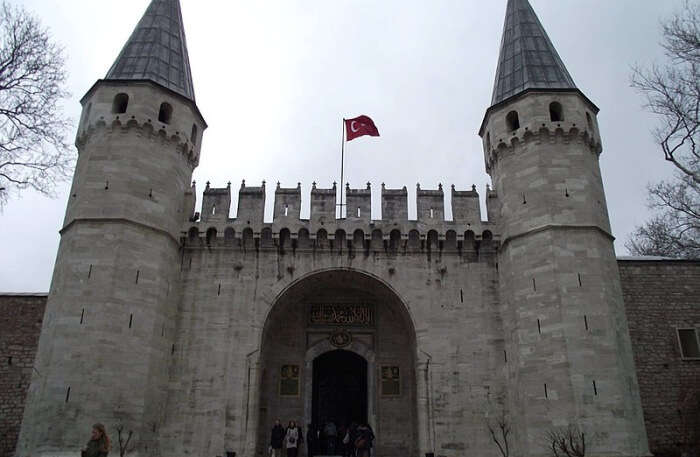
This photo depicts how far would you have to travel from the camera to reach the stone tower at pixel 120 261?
48.6ft

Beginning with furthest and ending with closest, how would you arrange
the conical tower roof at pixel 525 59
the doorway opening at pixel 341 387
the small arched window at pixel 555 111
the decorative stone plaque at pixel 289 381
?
the doorway opening at pixel 341 387
the conical tower roof at pixel 525 59
the decorative stone plaque at pixel 289 381
the small arched window at pixel 555 111

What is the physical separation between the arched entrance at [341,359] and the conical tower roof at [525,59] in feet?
27.2

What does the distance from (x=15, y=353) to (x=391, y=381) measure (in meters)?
12.6

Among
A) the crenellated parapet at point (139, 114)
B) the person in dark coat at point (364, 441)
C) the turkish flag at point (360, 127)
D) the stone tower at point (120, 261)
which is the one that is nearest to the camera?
the stone tower at point (120, 261)

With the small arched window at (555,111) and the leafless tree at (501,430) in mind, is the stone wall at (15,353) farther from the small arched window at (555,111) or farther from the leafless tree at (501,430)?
the small arched window at (555,111)

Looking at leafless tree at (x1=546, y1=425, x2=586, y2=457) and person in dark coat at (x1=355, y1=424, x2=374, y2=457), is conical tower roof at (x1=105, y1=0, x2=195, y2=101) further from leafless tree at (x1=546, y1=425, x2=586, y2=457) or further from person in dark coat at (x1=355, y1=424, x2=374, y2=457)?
leafless tree at (x1=546, y1=425, x2=586, y2=457)

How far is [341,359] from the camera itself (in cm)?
2058

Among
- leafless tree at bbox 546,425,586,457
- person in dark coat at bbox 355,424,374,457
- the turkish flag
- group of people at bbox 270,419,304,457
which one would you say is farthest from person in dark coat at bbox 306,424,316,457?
the turkish flag

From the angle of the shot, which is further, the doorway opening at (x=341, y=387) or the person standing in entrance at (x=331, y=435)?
the doorway opening at (x=341, y=387)

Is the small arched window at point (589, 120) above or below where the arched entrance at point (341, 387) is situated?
above

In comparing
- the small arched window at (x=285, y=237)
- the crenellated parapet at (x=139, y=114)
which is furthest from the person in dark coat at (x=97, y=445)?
the crenellated parapet at (x=139, y=114)

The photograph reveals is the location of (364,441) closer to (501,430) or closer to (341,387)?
(341,387)

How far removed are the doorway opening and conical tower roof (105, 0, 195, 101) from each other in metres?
10.5

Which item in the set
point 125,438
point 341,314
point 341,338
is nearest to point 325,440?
point 341,338
